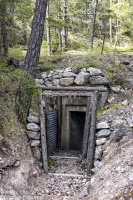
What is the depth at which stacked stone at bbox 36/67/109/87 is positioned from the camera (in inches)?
294

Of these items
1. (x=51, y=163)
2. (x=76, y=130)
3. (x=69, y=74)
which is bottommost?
(x=76, y=130)

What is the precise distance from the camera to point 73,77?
25.2 feet

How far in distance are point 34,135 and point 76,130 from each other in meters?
3.56

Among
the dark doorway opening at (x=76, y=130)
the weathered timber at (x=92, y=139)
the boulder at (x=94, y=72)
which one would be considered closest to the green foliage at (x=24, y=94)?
the weathered timber at (x=92, y=139)

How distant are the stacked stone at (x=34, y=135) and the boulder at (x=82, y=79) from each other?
6.09 ft

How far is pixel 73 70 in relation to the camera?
7.91 m

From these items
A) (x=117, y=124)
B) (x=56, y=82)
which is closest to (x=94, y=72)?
(x=56, y=82)

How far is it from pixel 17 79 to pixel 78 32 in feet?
49.2

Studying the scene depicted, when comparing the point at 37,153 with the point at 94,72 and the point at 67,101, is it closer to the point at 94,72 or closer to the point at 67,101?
the point at 67,101

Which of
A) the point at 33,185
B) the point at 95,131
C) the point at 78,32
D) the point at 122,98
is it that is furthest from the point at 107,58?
the point at 78,32

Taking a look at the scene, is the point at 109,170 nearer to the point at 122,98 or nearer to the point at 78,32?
the point at 122,98

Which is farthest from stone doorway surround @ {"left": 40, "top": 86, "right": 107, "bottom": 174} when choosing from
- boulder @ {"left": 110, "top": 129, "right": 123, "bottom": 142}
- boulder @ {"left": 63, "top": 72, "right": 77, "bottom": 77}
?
boulder @ {"left": 63, "top": 72, "right": 77, "bottom": 77}

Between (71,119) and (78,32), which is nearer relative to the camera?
(71,119)

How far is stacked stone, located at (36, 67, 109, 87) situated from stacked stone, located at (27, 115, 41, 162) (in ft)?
4.82
